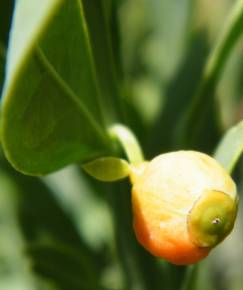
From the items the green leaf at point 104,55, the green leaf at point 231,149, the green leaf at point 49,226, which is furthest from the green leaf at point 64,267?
the green leaf at point 231,149

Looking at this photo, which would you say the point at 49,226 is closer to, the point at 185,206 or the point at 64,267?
the point at 64,267

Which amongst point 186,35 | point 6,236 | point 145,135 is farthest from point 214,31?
point 6,236

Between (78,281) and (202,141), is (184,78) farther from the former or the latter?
(78,281)

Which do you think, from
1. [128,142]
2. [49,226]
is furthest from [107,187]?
[49,226]

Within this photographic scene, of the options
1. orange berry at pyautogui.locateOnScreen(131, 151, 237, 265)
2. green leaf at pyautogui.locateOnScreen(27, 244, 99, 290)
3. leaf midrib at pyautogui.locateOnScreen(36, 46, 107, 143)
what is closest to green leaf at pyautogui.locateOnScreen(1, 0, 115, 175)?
leaf midrib at pyautogui.locateOnScreen(36, 46, 107, 143)

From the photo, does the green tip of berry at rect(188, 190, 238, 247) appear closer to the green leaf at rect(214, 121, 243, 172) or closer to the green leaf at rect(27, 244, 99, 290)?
the green leaf at rect(214, 121, 243, 172)
